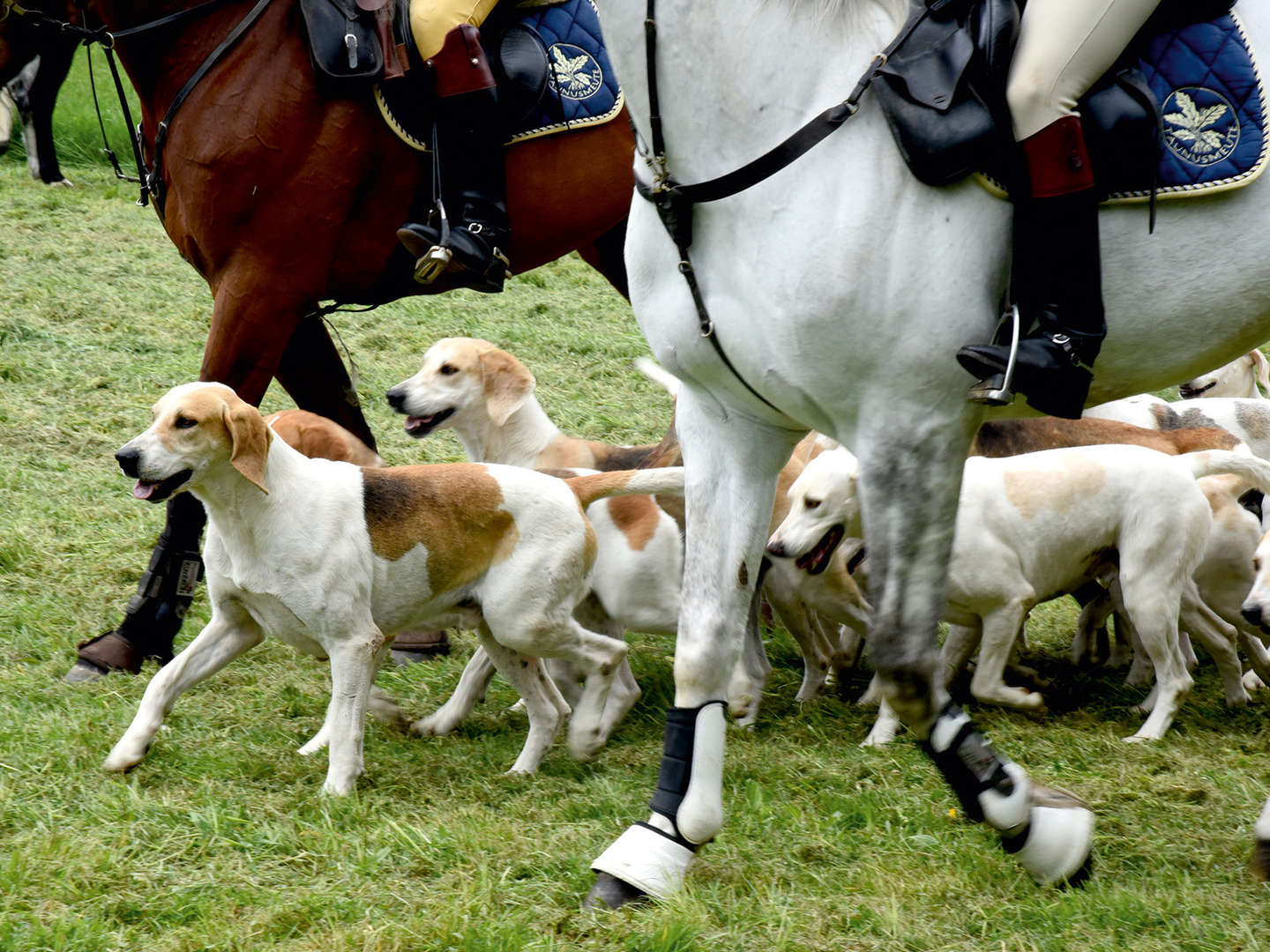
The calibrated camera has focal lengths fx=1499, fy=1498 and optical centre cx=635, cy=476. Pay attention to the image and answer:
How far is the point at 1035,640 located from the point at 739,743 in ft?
6.35

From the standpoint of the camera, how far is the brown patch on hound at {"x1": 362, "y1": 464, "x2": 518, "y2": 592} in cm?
454

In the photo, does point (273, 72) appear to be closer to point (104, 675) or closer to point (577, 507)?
point (577, 507)

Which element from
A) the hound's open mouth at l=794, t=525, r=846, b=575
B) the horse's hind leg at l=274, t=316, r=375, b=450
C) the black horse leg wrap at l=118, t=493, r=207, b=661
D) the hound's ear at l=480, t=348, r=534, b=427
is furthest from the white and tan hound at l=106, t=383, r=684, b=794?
the hound's ear at l=480, t=348, r=534, b=427

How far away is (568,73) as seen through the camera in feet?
17.6

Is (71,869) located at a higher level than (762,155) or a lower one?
lower

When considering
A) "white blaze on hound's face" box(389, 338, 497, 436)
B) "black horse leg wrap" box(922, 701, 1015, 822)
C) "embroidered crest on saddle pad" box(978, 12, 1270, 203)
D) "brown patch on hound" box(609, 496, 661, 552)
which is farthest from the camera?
"white blaze on hound's face" box(389, 338, 497, 436)

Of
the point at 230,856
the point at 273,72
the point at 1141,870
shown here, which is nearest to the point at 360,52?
the point at 273,72

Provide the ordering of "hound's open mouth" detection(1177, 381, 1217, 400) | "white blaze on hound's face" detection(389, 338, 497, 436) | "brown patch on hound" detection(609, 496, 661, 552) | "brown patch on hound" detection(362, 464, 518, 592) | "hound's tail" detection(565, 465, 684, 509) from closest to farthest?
"brown patch on hound" detection(362, 464, 518, 592), "hound's tail" detection(565, 465, 684, 509), "brown patch on hound" detection(609, 496, 661, 552), "white blaze on hound's face" detection(389, 338, 497, 436), "hound's open mouth" detection(1177, 381, 1217, 400)

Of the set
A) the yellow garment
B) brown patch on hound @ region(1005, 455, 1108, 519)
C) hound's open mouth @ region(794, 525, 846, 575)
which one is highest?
the yellow garment

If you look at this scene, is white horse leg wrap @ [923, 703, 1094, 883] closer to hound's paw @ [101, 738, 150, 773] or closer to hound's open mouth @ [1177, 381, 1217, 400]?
hound's paw @ [101, 738, 150, 773]

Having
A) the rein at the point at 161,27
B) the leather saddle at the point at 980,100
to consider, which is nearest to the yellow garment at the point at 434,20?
the rein at the point at 161,27

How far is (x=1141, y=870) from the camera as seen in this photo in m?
3.83

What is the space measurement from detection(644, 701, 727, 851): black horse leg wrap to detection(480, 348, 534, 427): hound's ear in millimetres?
2743

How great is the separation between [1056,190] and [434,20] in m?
2.71
